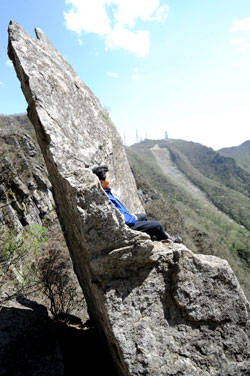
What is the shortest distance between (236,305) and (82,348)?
3208 millimetres

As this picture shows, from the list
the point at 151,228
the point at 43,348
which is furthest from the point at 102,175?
the point at 43,348

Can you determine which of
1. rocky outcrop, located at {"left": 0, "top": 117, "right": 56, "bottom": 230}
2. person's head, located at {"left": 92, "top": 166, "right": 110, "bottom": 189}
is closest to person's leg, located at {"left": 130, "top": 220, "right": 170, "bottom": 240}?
person's head, located at {"left": 92, "top": 166, "right": 110, "bottom": 189}

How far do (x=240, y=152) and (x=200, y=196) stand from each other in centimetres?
6760

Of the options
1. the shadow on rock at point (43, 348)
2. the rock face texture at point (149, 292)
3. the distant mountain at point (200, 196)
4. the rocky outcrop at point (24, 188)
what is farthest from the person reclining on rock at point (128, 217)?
the distant mountain at point (200, 196)

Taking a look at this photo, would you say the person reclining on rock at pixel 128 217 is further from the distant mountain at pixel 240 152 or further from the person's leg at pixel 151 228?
the distant mountain at pixel 240 152

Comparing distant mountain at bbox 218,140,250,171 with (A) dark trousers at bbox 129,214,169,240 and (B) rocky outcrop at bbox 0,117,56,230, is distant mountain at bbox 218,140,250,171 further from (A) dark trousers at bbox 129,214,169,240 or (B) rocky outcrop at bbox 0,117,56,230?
(A) dark trousers at bbox 129,214,169,240

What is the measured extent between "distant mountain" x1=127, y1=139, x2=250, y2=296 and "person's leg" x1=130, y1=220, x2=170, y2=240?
2728cm

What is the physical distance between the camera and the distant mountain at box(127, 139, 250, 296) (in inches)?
1422

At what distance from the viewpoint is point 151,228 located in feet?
13.7

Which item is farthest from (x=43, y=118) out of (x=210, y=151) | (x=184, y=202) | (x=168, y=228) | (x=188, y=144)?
(x=188, y=144)

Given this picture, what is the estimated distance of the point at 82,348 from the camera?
486 cm

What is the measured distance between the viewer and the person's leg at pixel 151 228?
4106 millimetres

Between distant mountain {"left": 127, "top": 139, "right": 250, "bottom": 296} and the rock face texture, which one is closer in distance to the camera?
the rock face texture

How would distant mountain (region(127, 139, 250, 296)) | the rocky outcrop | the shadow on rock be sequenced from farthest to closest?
distant mountain (region(127, 139, 250, 296)), the rocky outcrop, the shadow on rock
